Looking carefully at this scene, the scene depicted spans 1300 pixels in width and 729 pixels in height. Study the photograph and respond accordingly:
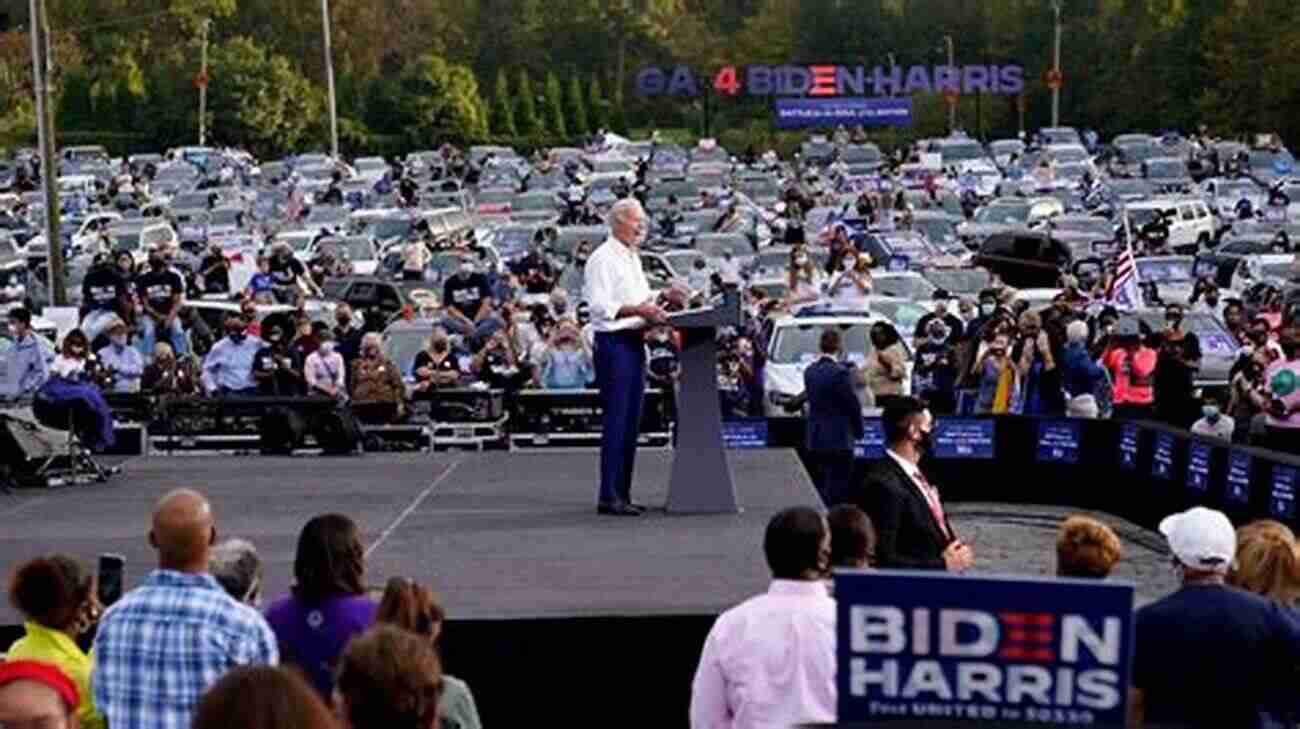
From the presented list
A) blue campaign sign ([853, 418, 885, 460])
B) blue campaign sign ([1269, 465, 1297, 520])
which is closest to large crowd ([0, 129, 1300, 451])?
blue campaign sign ([853, 418, 885, 460])

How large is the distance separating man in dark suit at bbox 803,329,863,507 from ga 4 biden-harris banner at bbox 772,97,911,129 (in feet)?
291

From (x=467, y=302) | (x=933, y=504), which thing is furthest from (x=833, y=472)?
(x=467, y=302)

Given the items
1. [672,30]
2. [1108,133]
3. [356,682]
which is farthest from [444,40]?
[356,682]

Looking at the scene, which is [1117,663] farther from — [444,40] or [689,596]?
[444,40]

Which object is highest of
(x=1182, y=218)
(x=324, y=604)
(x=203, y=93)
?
(x=324, y=604)

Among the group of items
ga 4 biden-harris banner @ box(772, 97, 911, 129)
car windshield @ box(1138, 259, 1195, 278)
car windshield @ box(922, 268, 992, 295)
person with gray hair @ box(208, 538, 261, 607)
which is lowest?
ga 4 biden-harris banner @ box(772, 97, 911, 129)

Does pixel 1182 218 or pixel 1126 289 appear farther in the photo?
pixel 1182 218

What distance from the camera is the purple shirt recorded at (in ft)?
30.8

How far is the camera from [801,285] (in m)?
36.3

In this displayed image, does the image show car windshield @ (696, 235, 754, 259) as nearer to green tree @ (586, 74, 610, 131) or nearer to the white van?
the white van

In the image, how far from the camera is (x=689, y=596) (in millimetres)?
13680

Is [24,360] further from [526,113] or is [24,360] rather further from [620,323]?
[526,113]

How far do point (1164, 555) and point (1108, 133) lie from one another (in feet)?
288

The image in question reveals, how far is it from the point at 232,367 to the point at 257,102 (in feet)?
287
